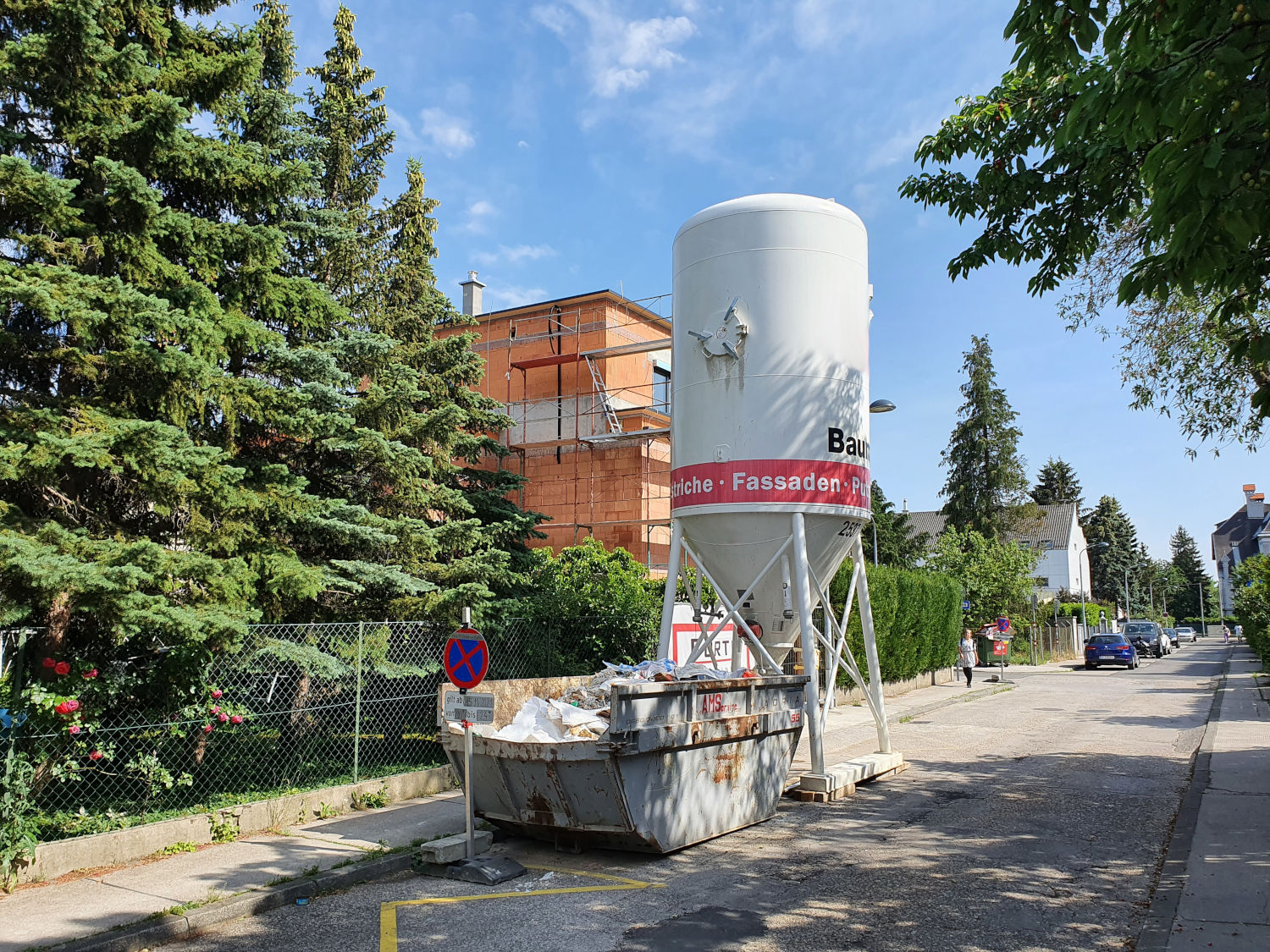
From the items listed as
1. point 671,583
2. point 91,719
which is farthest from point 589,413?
point 91,719

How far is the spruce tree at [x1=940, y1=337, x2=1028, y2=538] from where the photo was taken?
52.5 meters

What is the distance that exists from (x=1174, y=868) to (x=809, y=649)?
3.90 meters

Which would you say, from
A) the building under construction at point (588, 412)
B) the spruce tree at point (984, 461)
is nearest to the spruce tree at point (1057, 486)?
the spruce tree at point (984, 461)

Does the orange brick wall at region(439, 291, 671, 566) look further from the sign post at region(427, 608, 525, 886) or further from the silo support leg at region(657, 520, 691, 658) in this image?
the sign post at region(427, 608, 525, 886)

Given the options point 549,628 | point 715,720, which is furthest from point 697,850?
point 549,628

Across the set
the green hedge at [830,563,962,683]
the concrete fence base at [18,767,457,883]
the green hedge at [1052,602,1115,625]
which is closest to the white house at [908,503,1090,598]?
the green hedge at [1052,602,1115,625]

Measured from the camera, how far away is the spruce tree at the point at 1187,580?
11669 centimetres

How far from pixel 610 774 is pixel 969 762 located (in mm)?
7908

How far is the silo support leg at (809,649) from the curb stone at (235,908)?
14.8 feet

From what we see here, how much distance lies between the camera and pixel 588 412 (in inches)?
986

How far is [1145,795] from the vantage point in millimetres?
10102

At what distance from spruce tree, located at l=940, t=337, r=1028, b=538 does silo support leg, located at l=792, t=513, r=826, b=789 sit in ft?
148

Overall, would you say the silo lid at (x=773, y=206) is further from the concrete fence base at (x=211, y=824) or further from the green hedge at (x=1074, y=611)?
the green hedge at (x=1074, y=611)

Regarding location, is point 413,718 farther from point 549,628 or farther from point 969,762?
point 969,762
